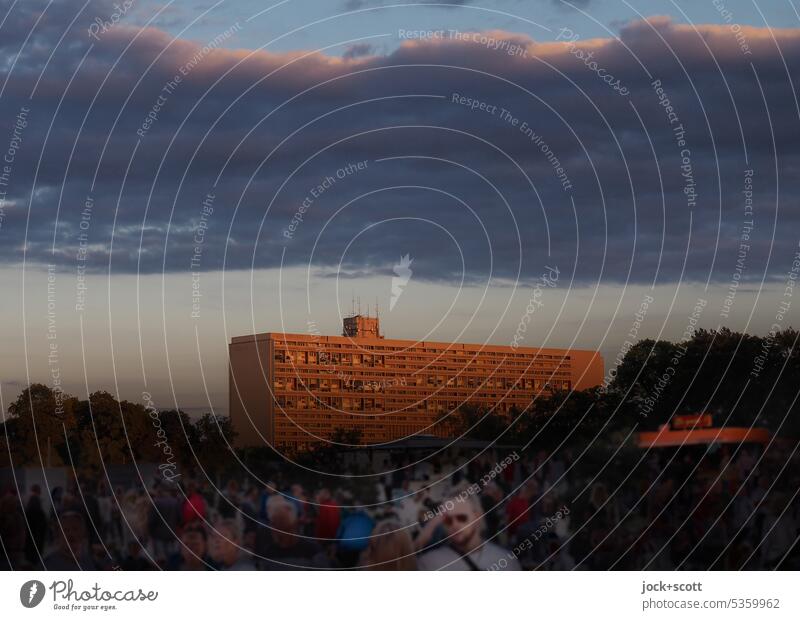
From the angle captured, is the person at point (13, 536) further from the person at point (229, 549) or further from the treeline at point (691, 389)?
the treeline at point (691, 389)

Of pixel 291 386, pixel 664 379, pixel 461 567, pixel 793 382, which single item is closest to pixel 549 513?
pixel 461 567

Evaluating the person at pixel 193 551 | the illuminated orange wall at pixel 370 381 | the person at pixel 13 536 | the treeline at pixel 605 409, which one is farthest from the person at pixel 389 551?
the illuminated orange wall at pixel 370 381

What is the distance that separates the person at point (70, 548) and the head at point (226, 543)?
2231mm

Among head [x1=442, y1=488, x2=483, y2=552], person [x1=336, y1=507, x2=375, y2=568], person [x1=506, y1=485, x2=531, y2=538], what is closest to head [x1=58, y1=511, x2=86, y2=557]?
person [x1=336, y1=507, x2=375, y2=568]

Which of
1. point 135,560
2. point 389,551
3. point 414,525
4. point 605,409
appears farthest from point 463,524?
point 605,409

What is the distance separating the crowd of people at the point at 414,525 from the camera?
23.6m

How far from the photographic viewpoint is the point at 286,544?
77.4 ft

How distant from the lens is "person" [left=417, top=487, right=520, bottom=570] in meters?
19.0

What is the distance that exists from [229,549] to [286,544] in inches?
46.2

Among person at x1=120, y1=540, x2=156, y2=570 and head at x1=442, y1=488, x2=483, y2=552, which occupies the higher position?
head at x1=442, y1=488, x2=483, y2=552

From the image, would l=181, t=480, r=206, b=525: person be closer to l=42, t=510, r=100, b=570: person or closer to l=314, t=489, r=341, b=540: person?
l=42, t=510, r=100, b=570: person

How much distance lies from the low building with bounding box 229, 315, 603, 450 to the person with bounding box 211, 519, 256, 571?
181 feet

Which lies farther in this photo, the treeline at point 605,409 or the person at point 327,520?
the treeline at point 605,409
